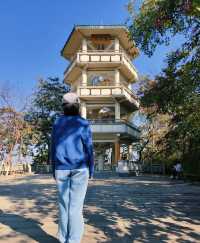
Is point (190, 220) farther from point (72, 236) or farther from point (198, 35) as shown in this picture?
point (198, 35)

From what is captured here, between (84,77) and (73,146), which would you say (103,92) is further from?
(73,146)

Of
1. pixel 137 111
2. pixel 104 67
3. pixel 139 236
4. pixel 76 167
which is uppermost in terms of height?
pixel 104 67

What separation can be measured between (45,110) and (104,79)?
8361 millimetres

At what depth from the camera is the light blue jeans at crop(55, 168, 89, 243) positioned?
15.8ft

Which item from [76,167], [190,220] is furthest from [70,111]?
[190,220]

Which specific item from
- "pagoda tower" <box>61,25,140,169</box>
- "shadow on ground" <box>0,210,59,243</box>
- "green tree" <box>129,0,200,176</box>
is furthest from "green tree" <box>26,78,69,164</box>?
"shadow on ground" <box>0,210,59,243</box>

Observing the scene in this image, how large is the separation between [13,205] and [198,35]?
6.30 metres

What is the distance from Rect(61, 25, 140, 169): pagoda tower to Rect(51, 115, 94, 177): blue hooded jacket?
1507 inches

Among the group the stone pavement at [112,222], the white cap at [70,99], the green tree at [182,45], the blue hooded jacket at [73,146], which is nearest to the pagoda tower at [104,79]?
the green tree at [182,45]

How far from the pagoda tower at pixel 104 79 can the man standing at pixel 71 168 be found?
3829 centimetres

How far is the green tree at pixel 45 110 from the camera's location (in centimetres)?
5006

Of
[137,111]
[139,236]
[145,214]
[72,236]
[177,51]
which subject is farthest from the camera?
[137,111]

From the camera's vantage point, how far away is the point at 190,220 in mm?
7184

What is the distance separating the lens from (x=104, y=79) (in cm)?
4644
